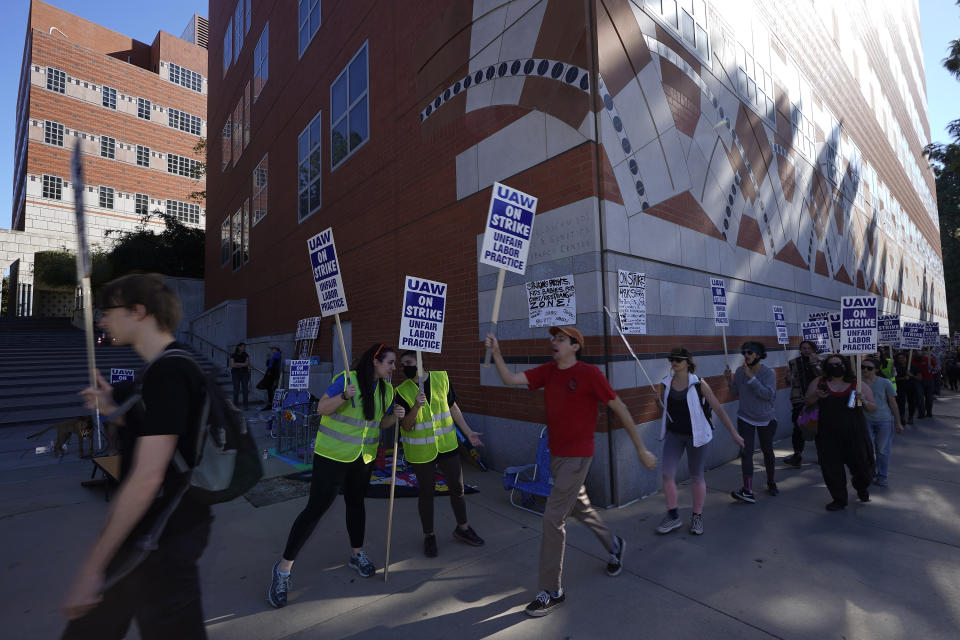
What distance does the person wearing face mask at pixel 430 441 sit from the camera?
4.47 metres

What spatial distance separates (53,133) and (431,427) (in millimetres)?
47087

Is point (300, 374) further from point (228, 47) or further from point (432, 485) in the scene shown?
point (228, 47)

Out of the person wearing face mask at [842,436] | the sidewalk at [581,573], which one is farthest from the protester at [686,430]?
the person wearing face mask at [842,436]

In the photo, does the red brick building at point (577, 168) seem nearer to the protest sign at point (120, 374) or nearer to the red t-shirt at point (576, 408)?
the red t-shirt at point (576, 408)

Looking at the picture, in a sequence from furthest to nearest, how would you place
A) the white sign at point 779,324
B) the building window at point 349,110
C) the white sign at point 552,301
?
the building window at point 349,110 → the white sign at point 779,324 → the white sign at point 552,301

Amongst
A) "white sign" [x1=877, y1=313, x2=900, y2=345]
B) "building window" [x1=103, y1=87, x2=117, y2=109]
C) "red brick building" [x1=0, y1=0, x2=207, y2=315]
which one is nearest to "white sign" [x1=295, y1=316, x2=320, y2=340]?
"white sign" [x1=877, y1=313, x2=900, y2=345]

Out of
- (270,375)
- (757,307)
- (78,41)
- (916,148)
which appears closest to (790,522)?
(757,307)

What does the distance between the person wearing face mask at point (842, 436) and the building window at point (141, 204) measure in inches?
1883

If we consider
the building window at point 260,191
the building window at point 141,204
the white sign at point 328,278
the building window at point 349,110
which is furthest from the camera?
the building window at point 141,204

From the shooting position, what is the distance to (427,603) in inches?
142

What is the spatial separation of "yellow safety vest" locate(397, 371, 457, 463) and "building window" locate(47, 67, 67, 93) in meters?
48.2

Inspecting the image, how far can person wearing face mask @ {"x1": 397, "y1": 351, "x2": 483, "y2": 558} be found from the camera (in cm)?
447

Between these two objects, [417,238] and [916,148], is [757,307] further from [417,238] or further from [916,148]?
[916,148]

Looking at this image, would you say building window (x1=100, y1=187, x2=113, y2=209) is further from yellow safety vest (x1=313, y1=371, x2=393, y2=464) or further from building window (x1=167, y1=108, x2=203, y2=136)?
yellow safety vest (x1=313, y1=371, x2=393, y2=464)
